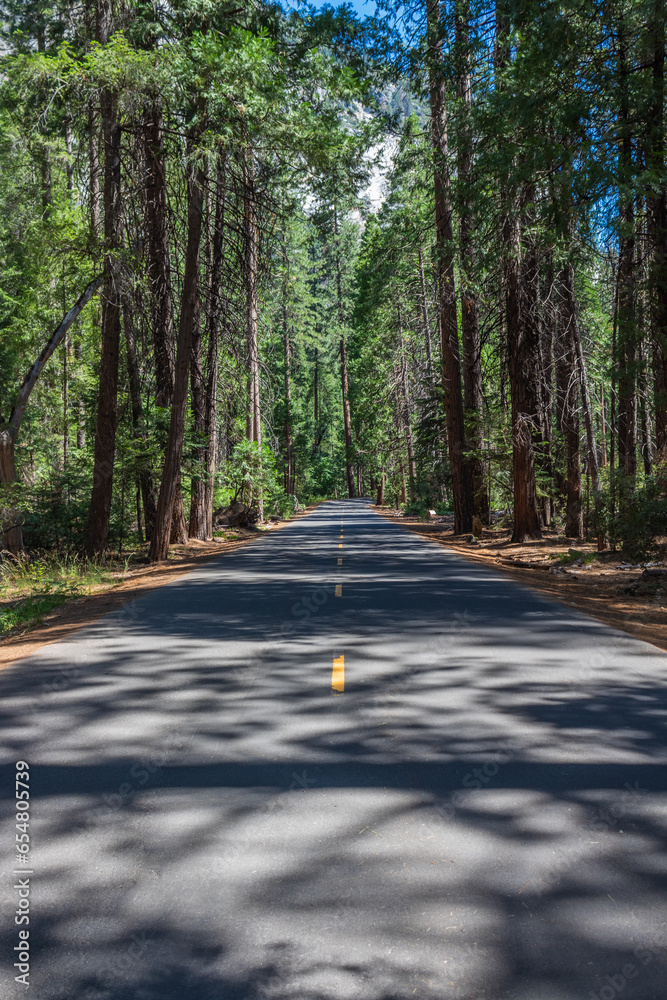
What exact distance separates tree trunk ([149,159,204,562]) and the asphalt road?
10679mm

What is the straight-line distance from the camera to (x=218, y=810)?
4250 millimetres

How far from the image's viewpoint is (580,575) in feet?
47.9

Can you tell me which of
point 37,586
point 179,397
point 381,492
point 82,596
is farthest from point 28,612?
point 381,492

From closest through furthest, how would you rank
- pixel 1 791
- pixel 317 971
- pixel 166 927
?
pixel 317 971 < pixel 166 927 < pixel 1 791

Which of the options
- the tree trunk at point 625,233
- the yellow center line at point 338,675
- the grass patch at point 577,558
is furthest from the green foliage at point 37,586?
the tree trunk at point 625,233

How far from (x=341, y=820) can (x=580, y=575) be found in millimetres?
11428

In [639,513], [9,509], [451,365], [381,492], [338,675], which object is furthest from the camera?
[381,492]

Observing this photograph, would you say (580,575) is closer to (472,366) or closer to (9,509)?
(472,366)

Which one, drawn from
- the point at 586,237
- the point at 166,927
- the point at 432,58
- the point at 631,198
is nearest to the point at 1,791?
the point at 166,927

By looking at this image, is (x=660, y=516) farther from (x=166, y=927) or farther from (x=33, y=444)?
(x=33, y=444)

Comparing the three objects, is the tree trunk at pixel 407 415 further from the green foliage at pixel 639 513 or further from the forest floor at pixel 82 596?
the green foliage at pixel 639 513

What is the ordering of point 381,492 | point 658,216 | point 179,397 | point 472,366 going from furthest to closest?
point 381,492
point 472,366
point 179,397
point 658,216

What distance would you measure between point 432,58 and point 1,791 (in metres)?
16.2

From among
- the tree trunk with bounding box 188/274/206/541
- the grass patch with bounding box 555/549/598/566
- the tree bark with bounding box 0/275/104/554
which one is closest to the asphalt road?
the grass patch with bounding box 555/549/598/566
